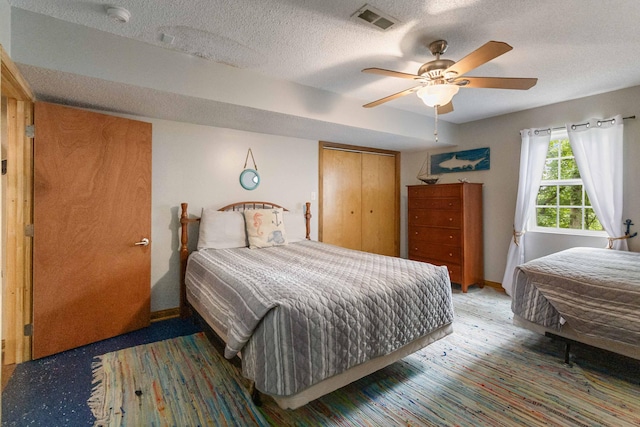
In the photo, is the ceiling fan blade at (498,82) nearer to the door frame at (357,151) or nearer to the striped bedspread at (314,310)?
the striped bedspread at (314,310)

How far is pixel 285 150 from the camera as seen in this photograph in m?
3.93

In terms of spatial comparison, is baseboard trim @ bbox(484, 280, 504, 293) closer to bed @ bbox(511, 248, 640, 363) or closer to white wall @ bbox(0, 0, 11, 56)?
bed @ bbox(511, 248, 640, 363)

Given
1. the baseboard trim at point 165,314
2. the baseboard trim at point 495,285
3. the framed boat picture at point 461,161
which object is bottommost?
the baseboard trim at point 165,314

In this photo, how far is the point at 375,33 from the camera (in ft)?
6.89

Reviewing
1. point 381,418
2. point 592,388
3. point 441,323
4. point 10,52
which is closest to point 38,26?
point 10,52

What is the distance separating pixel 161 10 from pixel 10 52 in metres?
0.94

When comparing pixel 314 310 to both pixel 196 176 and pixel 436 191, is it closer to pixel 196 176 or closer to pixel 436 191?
pixel 196 176

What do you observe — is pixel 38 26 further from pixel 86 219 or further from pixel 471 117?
pixel 471 117

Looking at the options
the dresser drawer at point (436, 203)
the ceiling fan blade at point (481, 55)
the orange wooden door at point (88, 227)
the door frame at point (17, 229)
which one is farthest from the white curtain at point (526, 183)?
the door frame at point (17, 229)

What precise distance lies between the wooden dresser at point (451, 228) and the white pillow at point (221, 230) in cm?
259

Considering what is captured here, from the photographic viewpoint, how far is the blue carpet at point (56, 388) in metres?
1.72

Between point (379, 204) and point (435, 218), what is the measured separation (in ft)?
3.23

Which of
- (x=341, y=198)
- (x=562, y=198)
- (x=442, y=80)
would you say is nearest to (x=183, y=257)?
(x=341, y=198)

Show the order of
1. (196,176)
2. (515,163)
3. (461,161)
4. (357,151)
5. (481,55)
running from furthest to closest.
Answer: (357,151)
(461,161)
(515,163)
(196,176)
(481,55)
